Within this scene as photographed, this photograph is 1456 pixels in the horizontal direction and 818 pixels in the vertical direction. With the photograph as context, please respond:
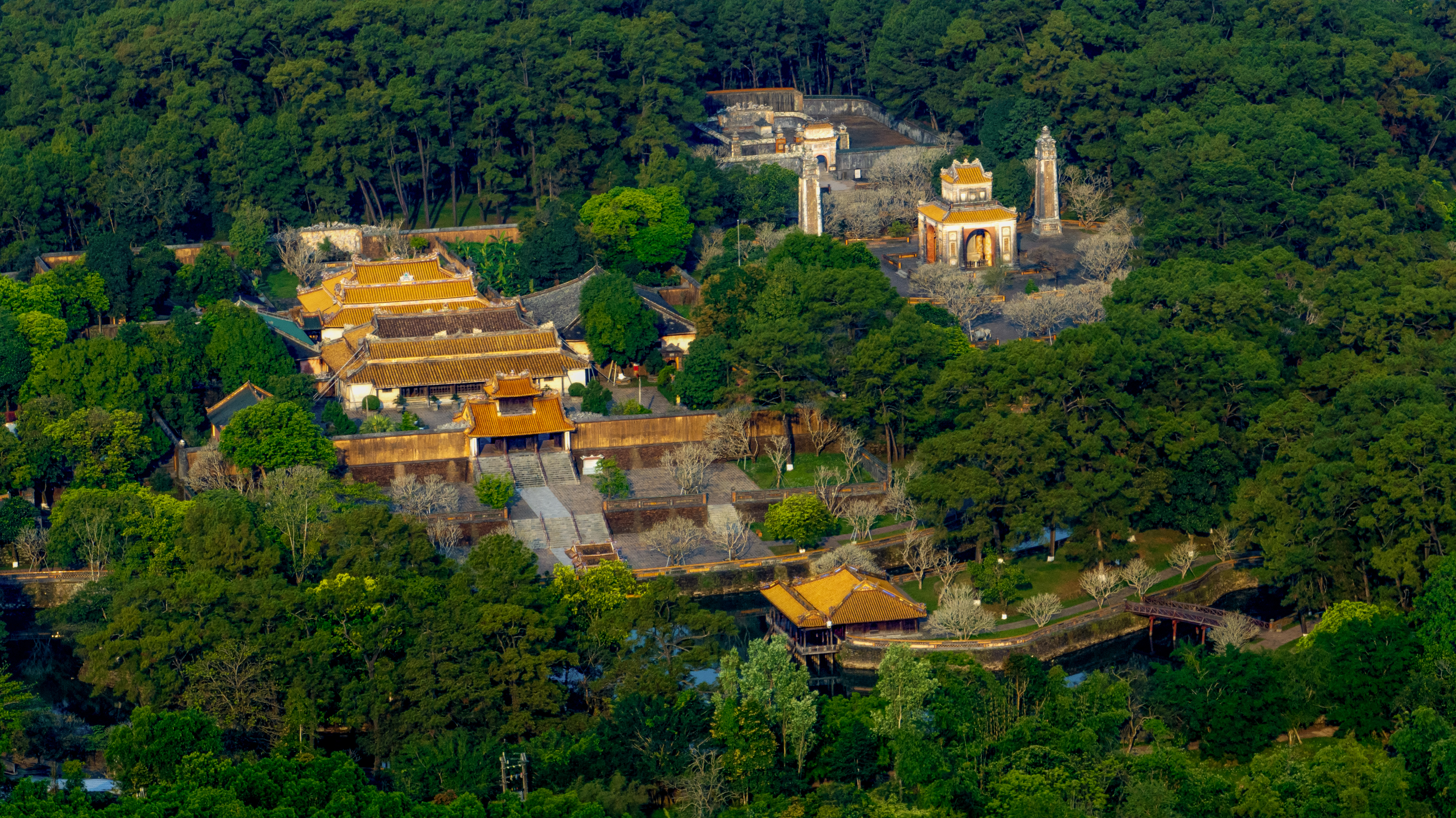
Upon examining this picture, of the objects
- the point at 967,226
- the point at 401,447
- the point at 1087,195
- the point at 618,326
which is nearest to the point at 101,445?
the point at 401,447

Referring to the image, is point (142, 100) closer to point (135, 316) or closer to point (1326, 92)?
point (135, 316)

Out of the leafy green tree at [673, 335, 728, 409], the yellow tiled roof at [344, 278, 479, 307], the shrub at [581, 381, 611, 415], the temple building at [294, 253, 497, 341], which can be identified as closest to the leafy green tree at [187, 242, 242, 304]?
the temple building at [294, 253, 497, 341]

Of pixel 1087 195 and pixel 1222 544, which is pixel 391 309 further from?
pixel 1087 195

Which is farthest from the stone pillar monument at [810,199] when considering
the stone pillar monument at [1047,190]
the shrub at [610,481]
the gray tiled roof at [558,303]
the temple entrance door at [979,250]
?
the shrub at [610,481]

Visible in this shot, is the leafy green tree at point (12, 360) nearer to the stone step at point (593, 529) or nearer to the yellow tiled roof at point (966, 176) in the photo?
the stone step at point (593, 529)

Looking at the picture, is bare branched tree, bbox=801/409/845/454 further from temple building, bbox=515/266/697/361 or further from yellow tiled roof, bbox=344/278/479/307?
yellow tiled roof, bbox=344/278/479/307

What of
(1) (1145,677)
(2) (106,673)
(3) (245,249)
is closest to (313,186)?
(3) (245,249)
